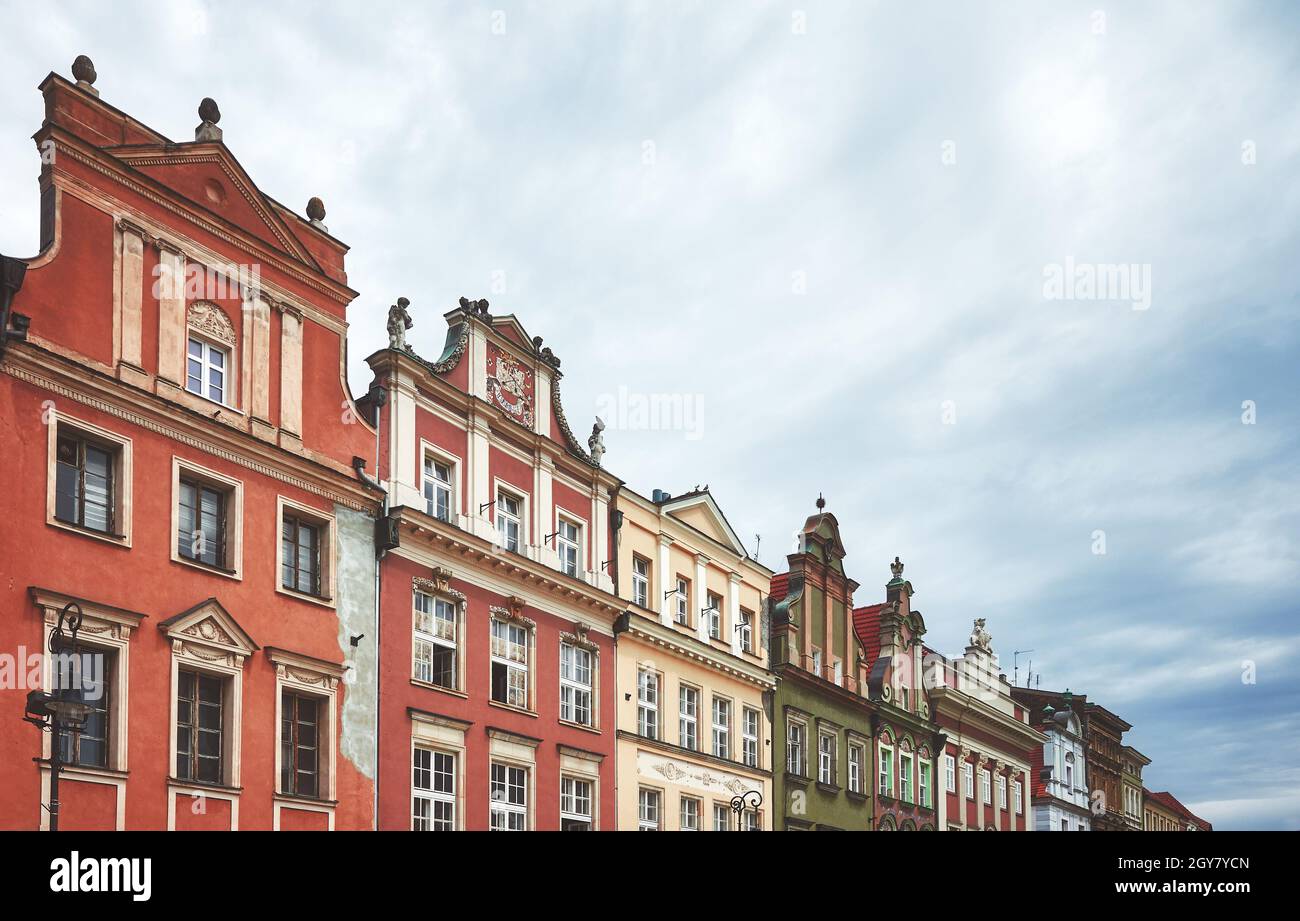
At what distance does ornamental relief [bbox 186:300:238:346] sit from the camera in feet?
89.1

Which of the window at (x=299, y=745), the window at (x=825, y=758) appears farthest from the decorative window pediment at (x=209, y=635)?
the window at (x=825, y=758)

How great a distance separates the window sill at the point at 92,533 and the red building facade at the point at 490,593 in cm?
653

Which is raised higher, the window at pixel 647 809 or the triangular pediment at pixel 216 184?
the triangular pediment at pixel 216 184

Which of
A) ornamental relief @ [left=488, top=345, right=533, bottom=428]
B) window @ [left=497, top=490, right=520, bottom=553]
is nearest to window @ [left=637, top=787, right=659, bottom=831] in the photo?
window @ [left=497, top=490, right=520, bottom=553]

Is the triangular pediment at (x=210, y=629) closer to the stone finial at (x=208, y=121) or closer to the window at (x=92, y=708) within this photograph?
the window at (x=92, y=708)

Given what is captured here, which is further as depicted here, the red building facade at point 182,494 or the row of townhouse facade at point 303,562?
the row of townhouse facade at point 303,562

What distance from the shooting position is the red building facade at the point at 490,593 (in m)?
30.8

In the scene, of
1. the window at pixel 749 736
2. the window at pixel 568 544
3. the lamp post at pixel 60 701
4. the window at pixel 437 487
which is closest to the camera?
the lamp post at pixel 60 701

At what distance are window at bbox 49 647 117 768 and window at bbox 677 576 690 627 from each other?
Answer: 2059 cm

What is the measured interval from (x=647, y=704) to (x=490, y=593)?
7.68 metres
